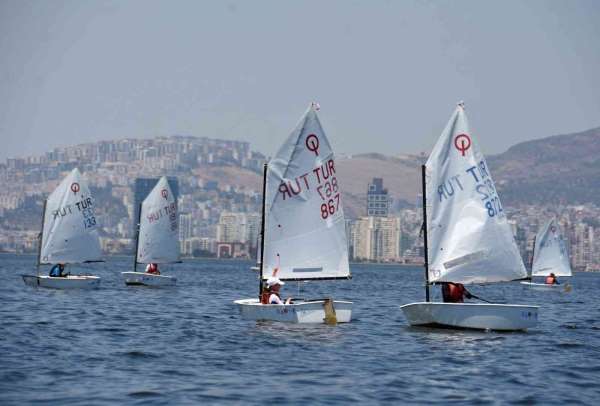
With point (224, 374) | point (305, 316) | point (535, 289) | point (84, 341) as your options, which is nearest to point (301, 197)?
point (305, 316)

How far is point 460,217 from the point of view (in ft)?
147

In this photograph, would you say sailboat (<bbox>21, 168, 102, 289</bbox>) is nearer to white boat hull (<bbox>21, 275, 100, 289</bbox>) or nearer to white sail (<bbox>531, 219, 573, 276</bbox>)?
white boat hull (<bbox>21, 275, 100, 289</bbox>)

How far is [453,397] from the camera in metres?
28.0

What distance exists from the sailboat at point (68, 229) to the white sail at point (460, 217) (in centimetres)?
3300

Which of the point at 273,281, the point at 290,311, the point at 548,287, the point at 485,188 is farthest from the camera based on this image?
the point at 548,287

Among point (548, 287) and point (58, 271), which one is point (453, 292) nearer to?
point (58, 271)

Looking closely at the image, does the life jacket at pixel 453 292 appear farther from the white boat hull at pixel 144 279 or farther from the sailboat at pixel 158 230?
the sailboat at pixel 158 230

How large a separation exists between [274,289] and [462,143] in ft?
29.7

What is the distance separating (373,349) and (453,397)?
32.5 feet

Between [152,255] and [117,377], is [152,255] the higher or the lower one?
the higher one

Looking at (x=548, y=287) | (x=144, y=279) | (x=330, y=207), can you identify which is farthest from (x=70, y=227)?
(x=548, y=287)

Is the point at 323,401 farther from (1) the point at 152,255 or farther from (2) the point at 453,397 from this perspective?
(1) the point at 152,255

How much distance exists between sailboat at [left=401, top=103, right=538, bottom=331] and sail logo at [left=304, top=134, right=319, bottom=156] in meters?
4.53

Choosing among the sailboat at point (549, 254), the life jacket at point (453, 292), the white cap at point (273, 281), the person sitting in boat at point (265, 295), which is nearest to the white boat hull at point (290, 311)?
the person sitting in boat at point (265, 295)
